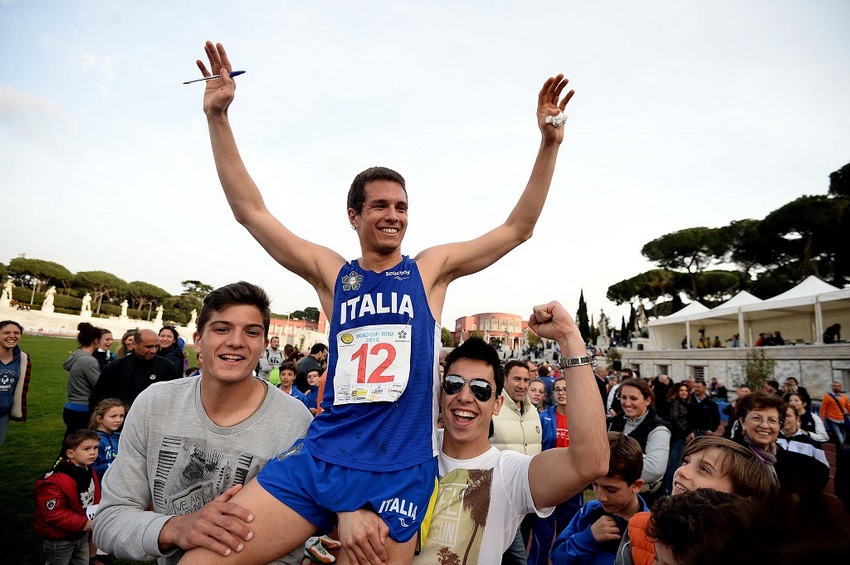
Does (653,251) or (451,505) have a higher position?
(653,251)

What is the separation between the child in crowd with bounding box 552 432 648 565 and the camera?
2916 mm

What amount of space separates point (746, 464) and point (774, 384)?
12.8 m

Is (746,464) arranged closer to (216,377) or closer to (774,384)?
(216,377)

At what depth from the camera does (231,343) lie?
2.45 metres

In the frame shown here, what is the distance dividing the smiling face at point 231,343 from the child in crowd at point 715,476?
2.25 metres

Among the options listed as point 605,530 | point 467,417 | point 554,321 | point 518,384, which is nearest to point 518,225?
point 554,321

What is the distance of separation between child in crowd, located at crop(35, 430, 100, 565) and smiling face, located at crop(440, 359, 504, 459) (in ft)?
11.7

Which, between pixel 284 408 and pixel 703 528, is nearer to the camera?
pixel 703 528

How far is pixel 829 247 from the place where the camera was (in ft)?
132

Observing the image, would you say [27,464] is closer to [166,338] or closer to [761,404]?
[166,338]

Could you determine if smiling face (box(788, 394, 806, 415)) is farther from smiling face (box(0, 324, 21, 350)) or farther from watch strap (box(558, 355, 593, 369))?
smiling face (box(0, 324, 21, 350))

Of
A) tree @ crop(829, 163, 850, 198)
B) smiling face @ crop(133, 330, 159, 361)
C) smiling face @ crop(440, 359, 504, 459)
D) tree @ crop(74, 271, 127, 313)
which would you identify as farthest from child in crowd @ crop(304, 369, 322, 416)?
tree @ crop(74, 271, 127, 313)

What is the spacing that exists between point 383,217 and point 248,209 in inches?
34.7

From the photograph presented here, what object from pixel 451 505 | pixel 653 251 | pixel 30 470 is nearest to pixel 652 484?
pixel 451 505
